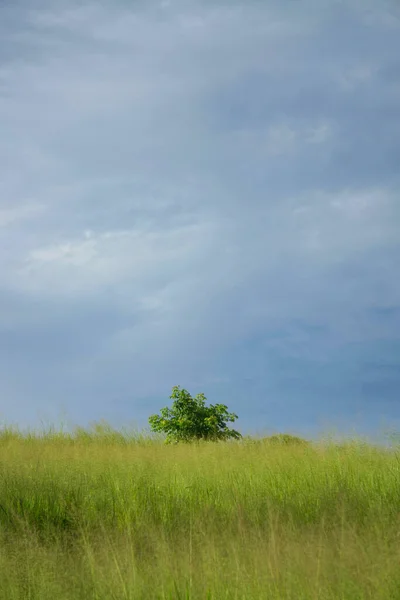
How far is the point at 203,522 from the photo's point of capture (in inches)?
291

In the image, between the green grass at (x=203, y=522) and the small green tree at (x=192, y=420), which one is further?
the small green tree at (x=192, y=420)

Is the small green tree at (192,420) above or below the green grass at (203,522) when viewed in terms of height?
above

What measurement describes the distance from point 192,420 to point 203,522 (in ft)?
31.2

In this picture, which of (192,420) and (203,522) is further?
(192,420)

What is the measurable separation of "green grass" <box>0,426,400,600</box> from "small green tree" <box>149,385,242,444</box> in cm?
199

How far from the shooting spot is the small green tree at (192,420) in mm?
16688

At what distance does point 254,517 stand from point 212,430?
29.9ft

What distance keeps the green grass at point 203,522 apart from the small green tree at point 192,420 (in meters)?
1.99

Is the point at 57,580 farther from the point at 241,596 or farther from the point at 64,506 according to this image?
the point at 64,506

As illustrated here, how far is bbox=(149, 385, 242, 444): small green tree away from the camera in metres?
16.7

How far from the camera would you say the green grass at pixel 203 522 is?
171 inches

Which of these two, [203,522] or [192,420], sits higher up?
[192,420]

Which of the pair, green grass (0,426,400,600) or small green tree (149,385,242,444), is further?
small green tree (149,385,242,444)

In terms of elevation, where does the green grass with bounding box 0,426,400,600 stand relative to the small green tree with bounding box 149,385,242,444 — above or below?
below
